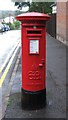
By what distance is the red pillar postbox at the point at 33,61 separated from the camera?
666cm

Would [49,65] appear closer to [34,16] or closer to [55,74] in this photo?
[55,74]

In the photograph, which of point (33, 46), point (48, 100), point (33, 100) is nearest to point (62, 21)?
point (48, 100)

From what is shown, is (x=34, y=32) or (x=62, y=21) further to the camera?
(x=62, y=21)

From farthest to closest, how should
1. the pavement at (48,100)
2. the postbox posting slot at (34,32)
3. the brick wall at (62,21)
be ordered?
the brick wall at (62,21)
the postbox posting slot at (34,32)
the pavement at (48,100)

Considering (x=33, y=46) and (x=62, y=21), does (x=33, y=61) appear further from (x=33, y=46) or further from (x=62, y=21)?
(x=62, y=21)

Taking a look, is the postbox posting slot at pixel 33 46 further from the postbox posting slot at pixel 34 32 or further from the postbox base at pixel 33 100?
the postbox base at pixel 33 100

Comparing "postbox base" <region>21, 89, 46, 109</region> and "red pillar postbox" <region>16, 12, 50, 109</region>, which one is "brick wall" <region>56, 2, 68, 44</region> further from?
"postbox base" <region>21, 89, 46, 109</region>

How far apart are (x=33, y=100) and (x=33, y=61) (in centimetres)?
71

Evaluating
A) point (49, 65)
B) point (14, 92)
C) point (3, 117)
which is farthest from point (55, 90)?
point (49, 65)

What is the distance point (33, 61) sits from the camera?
674 cm

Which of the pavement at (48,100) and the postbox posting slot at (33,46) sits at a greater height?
the postbox posting slot at (33,46)

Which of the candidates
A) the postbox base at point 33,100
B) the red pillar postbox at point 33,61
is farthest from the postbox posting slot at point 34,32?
the postbox base at point 33,100

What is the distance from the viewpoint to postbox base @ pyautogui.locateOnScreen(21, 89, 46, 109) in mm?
6711

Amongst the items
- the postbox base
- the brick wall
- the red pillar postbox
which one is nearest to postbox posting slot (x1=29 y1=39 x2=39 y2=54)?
the red pillar postbox
